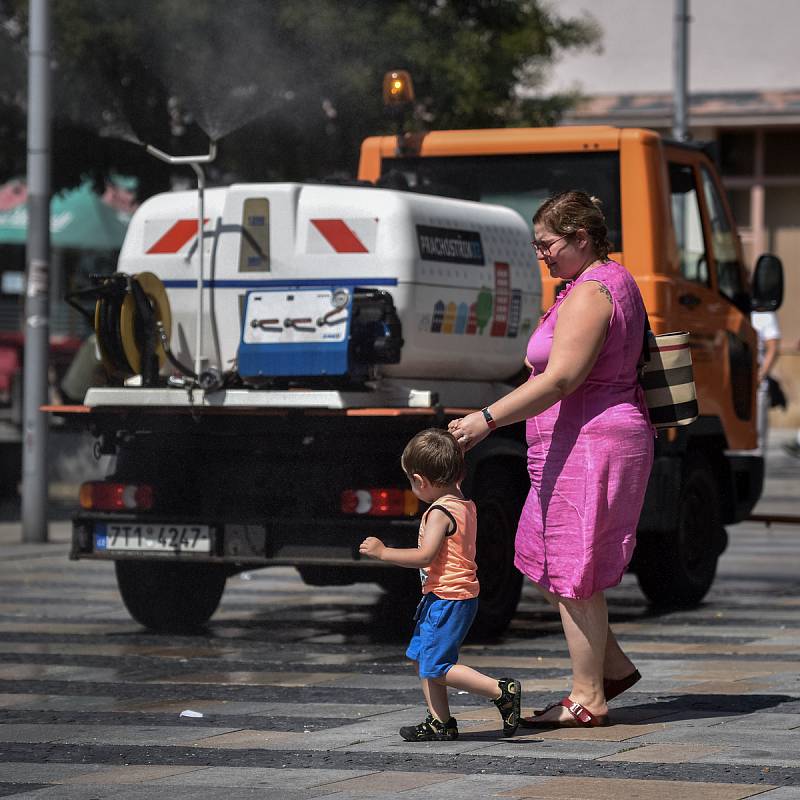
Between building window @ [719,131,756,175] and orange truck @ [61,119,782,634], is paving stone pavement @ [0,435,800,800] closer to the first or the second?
orange truck @ [61,119,782,634]

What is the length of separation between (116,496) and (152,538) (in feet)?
1.08

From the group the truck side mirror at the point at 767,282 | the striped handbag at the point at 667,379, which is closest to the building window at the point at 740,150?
the truck side mirror at the point at 767,282

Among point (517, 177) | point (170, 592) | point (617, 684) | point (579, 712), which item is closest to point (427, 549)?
point (579, 712)

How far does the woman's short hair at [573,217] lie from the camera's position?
670 cm

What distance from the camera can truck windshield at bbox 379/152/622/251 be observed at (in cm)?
1058

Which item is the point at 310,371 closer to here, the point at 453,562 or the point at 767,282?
the point at 453,562

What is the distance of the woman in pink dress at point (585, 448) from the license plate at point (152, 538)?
2.81 m

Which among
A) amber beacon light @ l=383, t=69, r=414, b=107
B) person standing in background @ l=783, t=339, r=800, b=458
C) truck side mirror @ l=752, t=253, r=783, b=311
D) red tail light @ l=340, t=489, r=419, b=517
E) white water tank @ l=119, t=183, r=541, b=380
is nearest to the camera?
red tail light @ l=340, t=489, r=419, b=517

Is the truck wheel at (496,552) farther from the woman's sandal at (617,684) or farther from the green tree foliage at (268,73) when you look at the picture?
the green tree foliage at (268,73)

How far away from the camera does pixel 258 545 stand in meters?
9.14

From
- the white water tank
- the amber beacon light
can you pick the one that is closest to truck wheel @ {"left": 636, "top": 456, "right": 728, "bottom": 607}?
the white water tank

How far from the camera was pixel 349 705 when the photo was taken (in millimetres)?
7410

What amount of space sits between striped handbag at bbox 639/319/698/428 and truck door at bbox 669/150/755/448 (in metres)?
3.56

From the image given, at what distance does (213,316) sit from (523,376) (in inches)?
64.5
